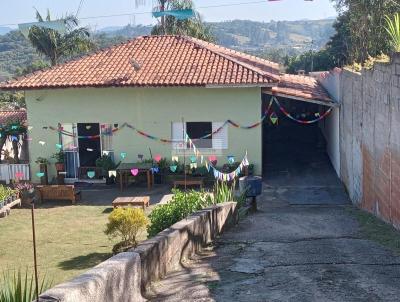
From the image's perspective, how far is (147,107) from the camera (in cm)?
1897

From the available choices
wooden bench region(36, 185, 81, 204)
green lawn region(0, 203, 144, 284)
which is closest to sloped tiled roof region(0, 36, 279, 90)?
wooden bench region(36, 185, 81, 204)

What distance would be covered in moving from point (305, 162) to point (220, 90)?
17.0ft

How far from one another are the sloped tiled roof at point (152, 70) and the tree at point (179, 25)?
13.3 m

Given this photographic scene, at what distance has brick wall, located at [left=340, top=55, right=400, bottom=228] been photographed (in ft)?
30.9

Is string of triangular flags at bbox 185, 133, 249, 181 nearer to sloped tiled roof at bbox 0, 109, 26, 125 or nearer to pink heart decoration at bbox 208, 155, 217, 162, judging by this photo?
pink heart decoration at bbox 208, 155, 217, 162

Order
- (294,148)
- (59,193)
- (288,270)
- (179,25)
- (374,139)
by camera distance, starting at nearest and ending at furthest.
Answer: (288,270) < (374,139) < (59,193) < (294,148) < (179,25)

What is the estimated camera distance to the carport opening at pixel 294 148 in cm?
1997

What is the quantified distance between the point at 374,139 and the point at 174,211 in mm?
4328

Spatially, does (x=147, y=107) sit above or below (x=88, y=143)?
above

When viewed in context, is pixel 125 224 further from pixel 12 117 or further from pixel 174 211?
pixel 12 117

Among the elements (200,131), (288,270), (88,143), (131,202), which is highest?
A: (200,131)

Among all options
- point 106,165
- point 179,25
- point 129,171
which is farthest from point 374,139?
point 179,25

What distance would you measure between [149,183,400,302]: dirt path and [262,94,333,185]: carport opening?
883 cm

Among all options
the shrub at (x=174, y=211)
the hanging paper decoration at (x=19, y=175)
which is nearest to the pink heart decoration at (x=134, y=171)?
the hanging paper decoration at (x=19, y=175)
